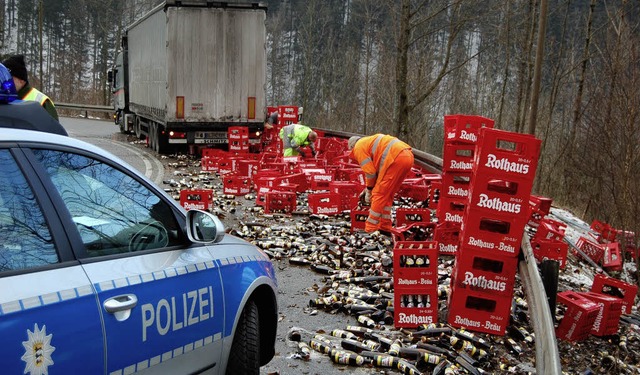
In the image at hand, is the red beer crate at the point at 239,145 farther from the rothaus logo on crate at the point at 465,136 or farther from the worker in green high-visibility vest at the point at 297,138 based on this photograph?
the rothaus logo on crate at the point at 465,136

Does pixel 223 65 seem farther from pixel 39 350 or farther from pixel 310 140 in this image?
pixel 39 350

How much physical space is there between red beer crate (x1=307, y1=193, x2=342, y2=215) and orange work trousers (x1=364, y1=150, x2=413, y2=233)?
146cm

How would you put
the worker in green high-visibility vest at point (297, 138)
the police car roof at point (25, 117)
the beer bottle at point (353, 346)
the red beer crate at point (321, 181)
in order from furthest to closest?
1. the worker in green high-visibility vest at point (297, 138)
2. the red beer crate at point (321, 181)
3. the beer bottle at point (353, 346)
4. the police car roof at point (25, 117)

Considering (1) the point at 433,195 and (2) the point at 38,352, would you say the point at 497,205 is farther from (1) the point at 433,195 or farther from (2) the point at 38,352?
(1) the point at 433,195

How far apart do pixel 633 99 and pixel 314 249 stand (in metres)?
14.8

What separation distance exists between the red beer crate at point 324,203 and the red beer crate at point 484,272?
215 inches

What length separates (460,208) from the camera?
9898mm

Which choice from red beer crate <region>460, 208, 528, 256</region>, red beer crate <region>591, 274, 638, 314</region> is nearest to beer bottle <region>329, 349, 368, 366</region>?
red beer crate <region>460, 208, 528, 256</region>

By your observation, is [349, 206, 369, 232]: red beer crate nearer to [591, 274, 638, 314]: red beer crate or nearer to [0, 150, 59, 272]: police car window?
[591, 274, 638, 314]: red beer crate

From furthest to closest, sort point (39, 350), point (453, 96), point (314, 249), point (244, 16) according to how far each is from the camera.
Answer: point (453, 96) → point (244, 16) → point (314, 249) → point (39, 350)

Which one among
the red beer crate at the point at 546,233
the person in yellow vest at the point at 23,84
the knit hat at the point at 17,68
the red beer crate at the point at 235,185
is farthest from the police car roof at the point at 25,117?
the red beer crate at the point at 235,185

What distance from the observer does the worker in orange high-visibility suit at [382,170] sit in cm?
1048

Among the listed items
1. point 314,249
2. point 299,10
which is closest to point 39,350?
point 314,249

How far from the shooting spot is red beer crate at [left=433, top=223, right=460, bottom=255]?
9312 millimetres
